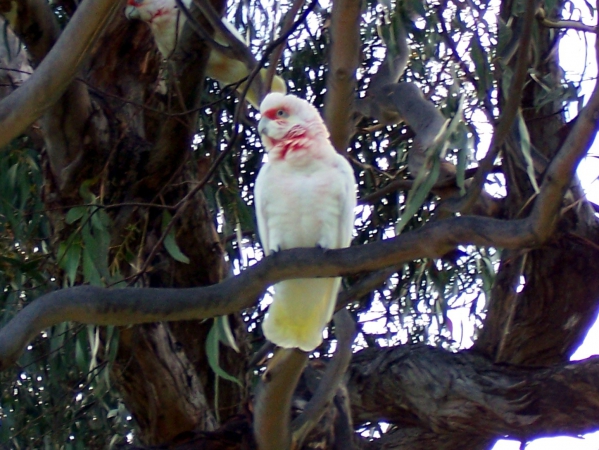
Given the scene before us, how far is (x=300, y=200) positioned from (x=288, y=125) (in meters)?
0.18

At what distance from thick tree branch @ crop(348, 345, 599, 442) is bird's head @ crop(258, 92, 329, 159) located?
925mm

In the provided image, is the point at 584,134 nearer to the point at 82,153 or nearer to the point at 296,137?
the point at 296,137

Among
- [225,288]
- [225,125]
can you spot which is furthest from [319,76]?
[225,288]

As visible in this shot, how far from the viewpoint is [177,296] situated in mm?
1435

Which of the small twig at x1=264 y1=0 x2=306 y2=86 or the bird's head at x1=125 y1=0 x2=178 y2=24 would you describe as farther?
the bird's head at x1=125 y1=0 x2=178 y2=24

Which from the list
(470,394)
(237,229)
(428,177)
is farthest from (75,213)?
(470,394)

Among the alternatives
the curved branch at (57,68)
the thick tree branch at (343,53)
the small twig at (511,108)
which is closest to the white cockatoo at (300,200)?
the thick tree branch at (343,53)

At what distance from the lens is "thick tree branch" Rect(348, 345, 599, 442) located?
7.31 ft

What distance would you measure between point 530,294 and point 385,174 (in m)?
0.66

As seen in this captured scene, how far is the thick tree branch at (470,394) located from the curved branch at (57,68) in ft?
4.74

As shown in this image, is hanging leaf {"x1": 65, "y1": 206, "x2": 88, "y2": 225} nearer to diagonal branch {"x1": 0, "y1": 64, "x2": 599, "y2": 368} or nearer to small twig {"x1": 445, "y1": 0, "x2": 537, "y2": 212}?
diagonal branch {"x1": 0, "y1": 64, "x2": 599, "y2": 368}

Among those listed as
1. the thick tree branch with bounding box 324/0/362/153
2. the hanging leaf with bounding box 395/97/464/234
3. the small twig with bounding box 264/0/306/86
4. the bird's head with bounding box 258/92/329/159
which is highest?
the small twig with bounding box 264/0/306/86

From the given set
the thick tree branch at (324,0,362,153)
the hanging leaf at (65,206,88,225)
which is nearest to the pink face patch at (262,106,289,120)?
the thick tree branch at (324,0,362,153)

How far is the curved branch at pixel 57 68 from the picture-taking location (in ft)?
5.02
